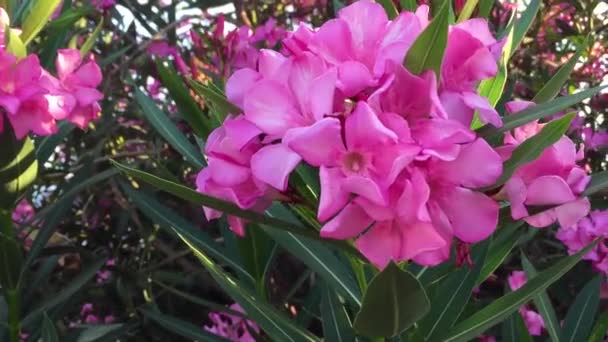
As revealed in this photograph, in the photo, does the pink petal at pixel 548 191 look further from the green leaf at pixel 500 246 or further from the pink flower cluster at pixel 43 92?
the pink flower cluster at pixel 43 92

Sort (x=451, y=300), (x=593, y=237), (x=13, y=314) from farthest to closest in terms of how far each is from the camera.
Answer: (x=593, y=237) < (x=13, y=314) < (x=451, y=300)

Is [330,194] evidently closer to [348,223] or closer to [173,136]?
[348,223]

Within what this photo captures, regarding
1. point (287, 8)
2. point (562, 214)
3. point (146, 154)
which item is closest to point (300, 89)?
point (562, 214)

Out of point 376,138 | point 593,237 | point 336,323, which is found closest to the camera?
point 376,138

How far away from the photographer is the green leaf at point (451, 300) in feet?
3.18

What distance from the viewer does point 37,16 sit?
1354 mm

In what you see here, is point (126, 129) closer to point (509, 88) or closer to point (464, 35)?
point (509, 88)

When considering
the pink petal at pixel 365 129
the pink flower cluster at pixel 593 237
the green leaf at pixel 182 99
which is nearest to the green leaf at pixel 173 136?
the green leaf at pixel 182 99

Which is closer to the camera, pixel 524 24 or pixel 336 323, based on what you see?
pixel 524 24

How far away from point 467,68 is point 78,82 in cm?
86

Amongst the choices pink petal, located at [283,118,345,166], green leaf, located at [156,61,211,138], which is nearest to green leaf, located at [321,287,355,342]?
green leaf, located at [156,61,211,138]

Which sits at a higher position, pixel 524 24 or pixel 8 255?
pixel 524 24

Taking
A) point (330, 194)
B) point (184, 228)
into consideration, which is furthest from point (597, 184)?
point (184, 228)

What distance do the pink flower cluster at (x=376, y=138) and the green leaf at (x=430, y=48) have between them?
0.03 feet
